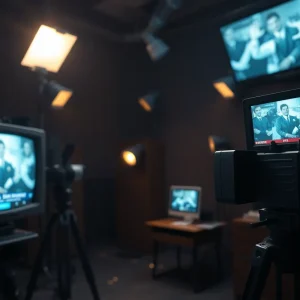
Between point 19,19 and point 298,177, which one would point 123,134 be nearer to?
point 19,19

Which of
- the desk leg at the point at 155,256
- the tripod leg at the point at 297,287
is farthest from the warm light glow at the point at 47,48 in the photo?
the tripod leg at the point at 297,287

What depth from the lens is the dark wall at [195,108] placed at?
4.59m

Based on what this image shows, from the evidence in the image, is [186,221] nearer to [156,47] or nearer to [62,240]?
[62,240]

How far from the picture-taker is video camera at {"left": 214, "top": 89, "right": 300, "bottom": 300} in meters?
1.45

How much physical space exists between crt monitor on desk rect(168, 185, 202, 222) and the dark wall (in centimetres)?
66

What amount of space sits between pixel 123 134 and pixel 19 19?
208 cm

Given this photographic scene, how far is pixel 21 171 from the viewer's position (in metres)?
2.43

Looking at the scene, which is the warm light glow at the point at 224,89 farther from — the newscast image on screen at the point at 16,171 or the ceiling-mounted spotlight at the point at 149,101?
the newscast image on screen at the point at 16,171

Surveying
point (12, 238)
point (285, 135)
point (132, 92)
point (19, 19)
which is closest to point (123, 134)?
point (132, 92)

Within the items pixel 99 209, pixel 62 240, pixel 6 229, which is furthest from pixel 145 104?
pixel 6 229

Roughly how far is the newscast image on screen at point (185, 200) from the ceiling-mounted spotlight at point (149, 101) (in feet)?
4.69

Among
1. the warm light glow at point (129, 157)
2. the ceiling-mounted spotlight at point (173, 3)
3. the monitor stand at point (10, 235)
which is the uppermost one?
the ceiling-mounted spotlight at point (173, 3)

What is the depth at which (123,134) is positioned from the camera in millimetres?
5605

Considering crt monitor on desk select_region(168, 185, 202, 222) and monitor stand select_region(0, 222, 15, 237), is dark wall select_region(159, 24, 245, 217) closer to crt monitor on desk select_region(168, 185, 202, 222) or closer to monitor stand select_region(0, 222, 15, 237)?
crt monitor on desk select_region(168, 185, 202, 222)
